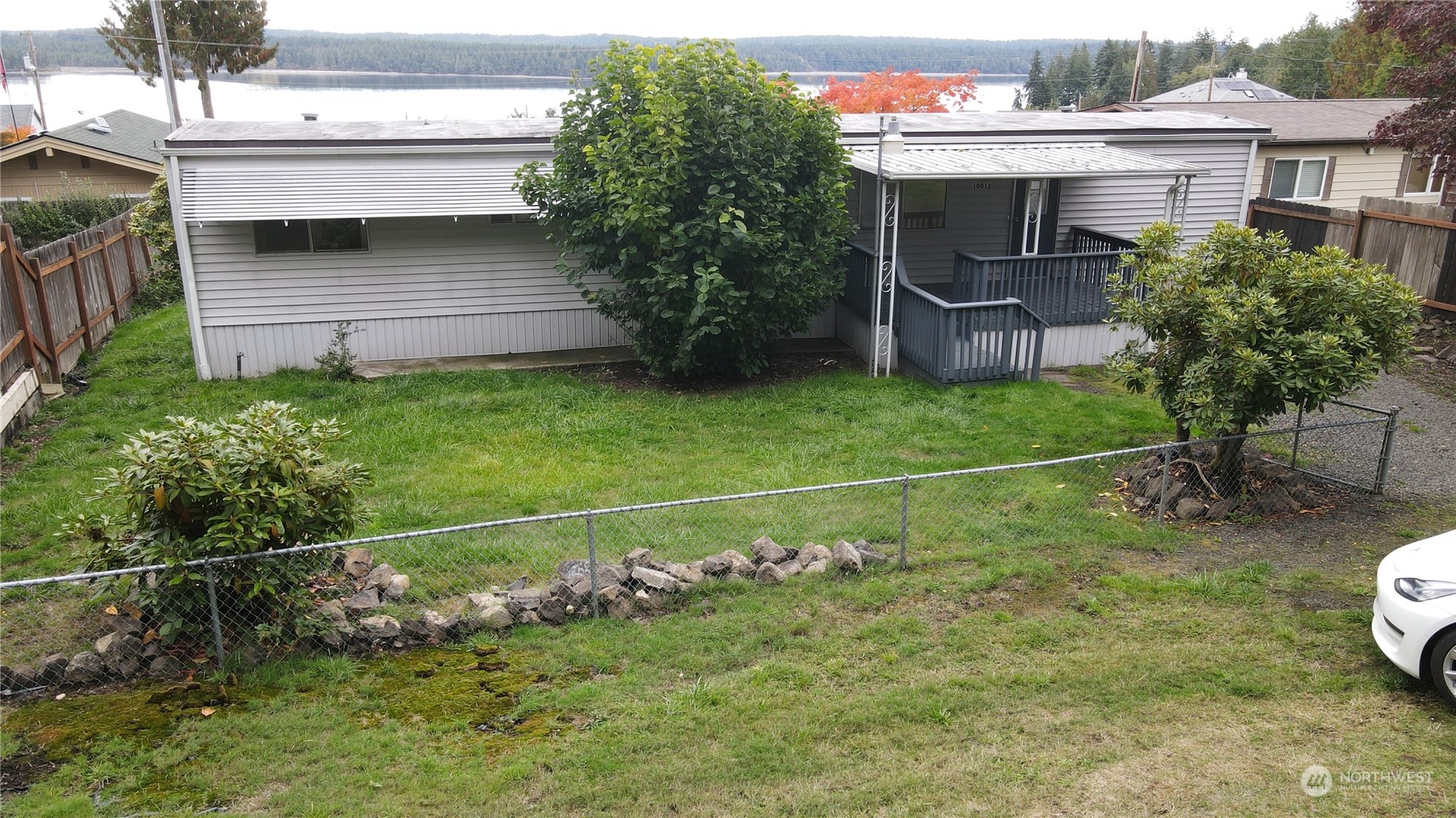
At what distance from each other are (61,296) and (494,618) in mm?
10601

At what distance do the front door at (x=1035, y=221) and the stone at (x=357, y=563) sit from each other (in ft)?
34.5

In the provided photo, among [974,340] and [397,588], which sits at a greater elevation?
[974,340]

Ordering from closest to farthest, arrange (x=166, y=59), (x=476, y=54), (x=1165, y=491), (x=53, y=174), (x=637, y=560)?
(x=637, y=560) → (x=1165, y=491) → (x=166, y=59) → (x=53, y=174) → (x=476, y=54)

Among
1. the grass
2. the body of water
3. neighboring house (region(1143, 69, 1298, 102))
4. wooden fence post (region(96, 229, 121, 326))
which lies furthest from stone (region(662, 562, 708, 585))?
the body of water

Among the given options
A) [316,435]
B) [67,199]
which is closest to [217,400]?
[316,435]

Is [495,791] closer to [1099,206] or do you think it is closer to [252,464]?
[252,464]

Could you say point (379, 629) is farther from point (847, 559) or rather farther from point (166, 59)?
point (166, 59)

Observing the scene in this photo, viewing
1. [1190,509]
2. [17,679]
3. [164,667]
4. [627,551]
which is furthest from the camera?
[1190,509]

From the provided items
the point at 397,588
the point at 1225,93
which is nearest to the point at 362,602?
the point at 397,588

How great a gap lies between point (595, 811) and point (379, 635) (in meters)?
2.26

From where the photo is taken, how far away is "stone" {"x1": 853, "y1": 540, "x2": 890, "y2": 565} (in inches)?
283

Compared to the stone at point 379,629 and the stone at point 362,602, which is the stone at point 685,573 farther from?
the stone at point 362,602

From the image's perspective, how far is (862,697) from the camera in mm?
5434

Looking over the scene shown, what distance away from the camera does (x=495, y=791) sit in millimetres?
4641
